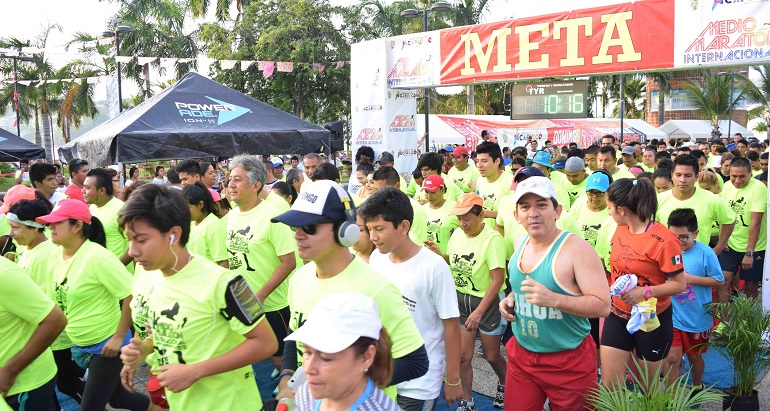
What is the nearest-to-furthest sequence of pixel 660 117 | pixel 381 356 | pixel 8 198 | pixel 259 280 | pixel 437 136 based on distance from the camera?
pixel 381 356, pixel 259 280, pixel 8 198, pixel 437 136, pixel 660 117

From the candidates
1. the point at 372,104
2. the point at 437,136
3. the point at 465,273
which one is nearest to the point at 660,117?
the point at 437,136

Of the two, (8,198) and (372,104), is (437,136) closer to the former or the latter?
(372,104)

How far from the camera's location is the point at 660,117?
5353 cm

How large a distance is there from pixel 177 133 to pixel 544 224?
28.2 feet

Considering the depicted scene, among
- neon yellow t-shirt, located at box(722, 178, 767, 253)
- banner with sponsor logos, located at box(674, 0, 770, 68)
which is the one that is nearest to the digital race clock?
banner with sponsor logos, located at box(674, 0, 770, 68)

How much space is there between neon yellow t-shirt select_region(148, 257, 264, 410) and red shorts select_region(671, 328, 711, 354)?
3.45 meters

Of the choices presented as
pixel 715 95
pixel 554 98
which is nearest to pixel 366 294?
pixel 554 98

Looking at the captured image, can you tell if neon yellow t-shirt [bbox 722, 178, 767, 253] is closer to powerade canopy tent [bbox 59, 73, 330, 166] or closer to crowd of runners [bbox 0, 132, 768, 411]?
crowd of runners [bbox 0, 132, 768, 411]

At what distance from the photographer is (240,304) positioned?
2.75 meters

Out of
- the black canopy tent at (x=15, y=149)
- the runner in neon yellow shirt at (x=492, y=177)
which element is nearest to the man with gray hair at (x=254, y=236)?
the runner in neon yellow shirt at (x=492, y=177)

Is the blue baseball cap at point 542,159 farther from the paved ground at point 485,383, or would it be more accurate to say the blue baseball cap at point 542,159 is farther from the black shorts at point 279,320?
the black shorts at point 279,320

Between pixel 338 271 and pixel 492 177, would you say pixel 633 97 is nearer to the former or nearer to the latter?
pixel 492 177

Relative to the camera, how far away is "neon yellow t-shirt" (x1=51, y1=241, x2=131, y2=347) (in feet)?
13.5

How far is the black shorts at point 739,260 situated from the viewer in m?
7.23
